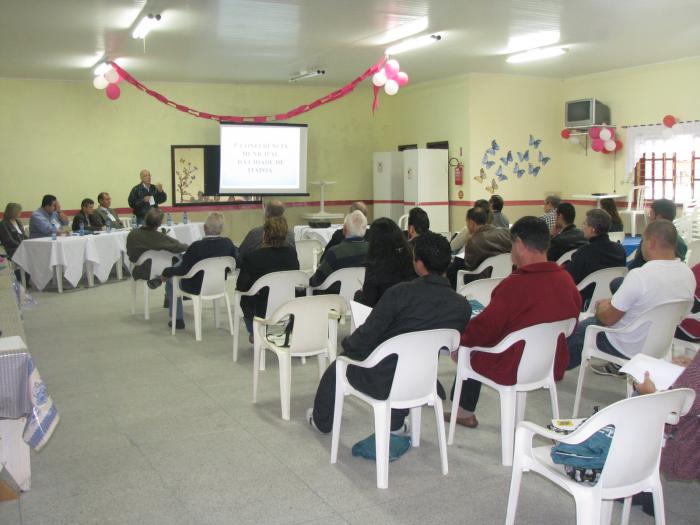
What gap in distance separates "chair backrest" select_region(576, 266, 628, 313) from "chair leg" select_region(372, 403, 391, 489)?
2216mm

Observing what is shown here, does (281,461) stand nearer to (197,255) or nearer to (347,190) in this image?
(197,255)

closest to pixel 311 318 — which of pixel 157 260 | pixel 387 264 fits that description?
pixel 387 264

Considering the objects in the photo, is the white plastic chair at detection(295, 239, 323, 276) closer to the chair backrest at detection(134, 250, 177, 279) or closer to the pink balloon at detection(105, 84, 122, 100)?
the chair backrest at detection(134, 250, 177, 279)

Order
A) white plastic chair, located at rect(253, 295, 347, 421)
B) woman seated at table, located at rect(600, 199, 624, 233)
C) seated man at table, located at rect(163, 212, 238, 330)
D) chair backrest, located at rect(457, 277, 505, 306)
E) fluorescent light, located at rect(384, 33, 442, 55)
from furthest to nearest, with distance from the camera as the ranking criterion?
fluorescent light, located at rect(384, 33, 442, 55) → woman seated at table, located at rect(600, 199, 624, 233) → seated man at table, located at rect(163, 212, 238, 330) → chair backrest, located at rect(457, 277, 505, 306) → white plastic chair, located at rect(253, 295, 347, 421)

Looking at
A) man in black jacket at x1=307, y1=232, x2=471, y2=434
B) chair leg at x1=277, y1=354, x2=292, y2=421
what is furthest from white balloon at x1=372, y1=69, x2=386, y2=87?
man in black jacket at x1=307, y1=232, x2=471, y2=434

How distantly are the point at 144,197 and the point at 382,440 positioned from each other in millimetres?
8593

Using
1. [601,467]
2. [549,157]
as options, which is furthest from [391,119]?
[601,467]

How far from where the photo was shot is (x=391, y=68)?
8977mm

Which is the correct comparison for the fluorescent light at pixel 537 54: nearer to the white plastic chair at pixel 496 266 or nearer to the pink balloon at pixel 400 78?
the pink balloon at pixel 400 78

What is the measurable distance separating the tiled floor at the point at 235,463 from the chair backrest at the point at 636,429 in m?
0.61

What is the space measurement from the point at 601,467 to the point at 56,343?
4.93 meters

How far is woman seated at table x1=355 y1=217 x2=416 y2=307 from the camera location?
156 inches

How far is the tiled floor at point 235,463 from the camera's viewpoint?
2.90m

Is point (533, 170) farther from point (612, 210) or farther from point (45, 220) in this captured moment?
point (45, 220)
